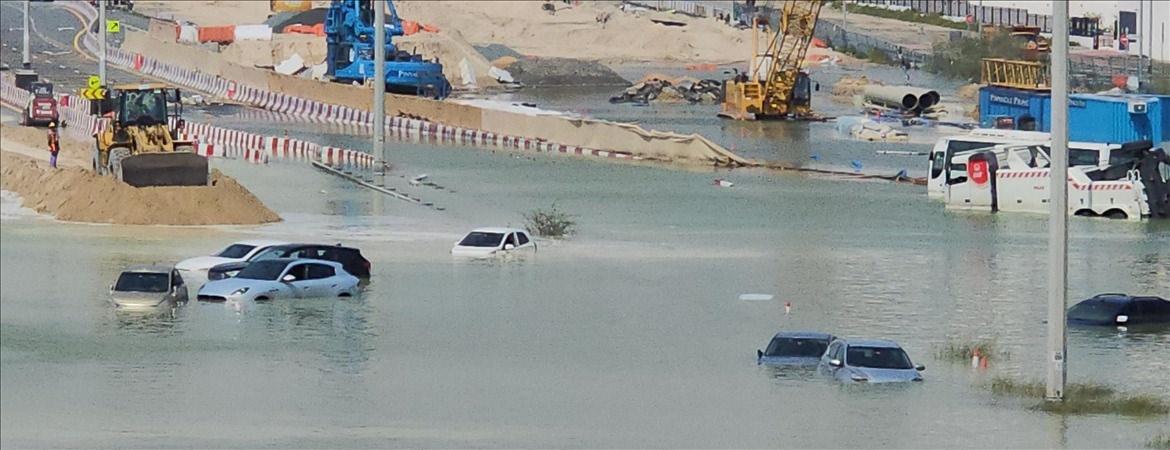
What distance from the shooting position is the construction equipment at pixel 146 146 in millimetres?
33562

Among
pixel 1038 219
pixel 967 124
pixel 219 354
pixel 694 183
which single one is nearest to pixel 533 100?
pixel 967 124

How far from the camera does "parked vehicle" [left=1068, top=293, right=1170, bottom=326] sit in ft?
83.1

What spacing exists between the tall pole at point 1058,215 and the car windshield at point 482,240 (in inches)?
452

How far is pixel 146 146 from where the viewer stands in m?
34.2

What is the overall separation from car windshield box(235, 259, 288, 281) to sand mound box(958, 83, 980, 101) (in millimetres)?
43050

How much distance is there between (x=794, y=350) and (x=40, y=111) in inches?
890

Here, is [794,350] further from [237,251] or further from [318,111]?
[318,111]

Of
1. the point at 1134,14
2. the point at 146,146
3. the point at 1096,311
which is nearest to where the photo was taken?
the point at 1096,311

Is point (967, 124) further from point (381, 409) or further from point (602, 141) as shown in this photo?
point (381, 409)

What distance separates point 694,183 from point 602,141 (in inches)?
245

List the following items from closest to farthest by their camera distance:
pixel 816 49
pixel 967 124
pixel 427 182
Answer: pixel 427 182 < pixel 967 124 < pixel 816 49

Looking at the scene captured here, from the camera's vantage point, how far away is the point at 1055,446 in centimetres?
1864

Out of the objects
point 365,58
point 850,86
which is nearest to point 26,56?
point 365,58

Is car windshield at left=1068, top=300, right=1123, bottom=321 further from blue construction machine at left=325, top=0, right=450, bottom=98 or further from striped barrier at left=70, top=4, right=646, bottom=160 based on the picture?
blue construction machine at left=325, top=0, right=450, bottom=98
